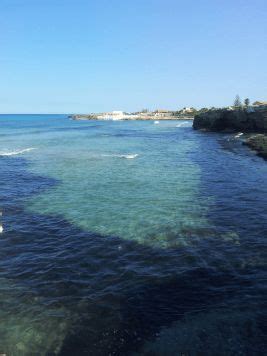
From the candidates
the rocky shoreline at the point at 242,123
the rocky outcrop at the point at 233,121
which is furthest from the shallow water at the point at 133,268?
the rocky outcrop at the point at 233,121

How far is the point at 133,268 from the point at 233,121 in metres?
82.7

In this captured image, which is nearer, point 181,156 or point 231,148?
point 181,156

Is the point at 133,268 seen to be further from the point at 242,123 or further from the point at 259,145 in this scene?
the point at 242,123

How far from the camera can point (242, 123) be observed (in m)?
89.1

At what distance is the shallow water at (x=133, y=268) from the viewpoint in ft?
40.8

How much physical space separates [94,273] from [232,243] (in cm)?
787

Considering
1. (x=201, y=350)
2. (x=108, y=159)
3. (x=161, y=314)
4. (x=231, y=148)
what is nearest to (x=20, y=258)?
(x=161, y=314)

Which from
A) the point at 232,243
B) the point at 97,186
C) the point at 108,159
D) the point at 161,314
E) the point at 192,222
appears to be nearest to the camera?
the point at 161,314

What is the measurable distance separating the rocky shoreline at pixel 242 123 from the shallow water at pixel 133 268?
1214 inches

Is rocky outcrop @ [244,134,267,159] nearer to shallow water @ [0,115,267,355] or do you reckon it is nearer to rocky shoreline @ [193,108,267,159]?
rocky shoreline @ [193,108,267,159]

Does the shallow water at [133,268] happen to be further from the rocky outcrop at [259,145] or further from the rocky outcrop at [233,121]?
the rocky outcrop at [233,121]

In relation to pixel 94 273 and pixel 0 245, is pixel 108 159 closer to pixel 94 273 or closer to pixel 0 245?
pixel 0 245

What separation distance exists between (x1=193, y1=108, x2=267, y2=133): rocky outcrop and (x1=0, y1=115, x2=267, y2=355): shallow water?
160ft

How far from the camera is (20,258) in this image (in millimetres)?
18703
